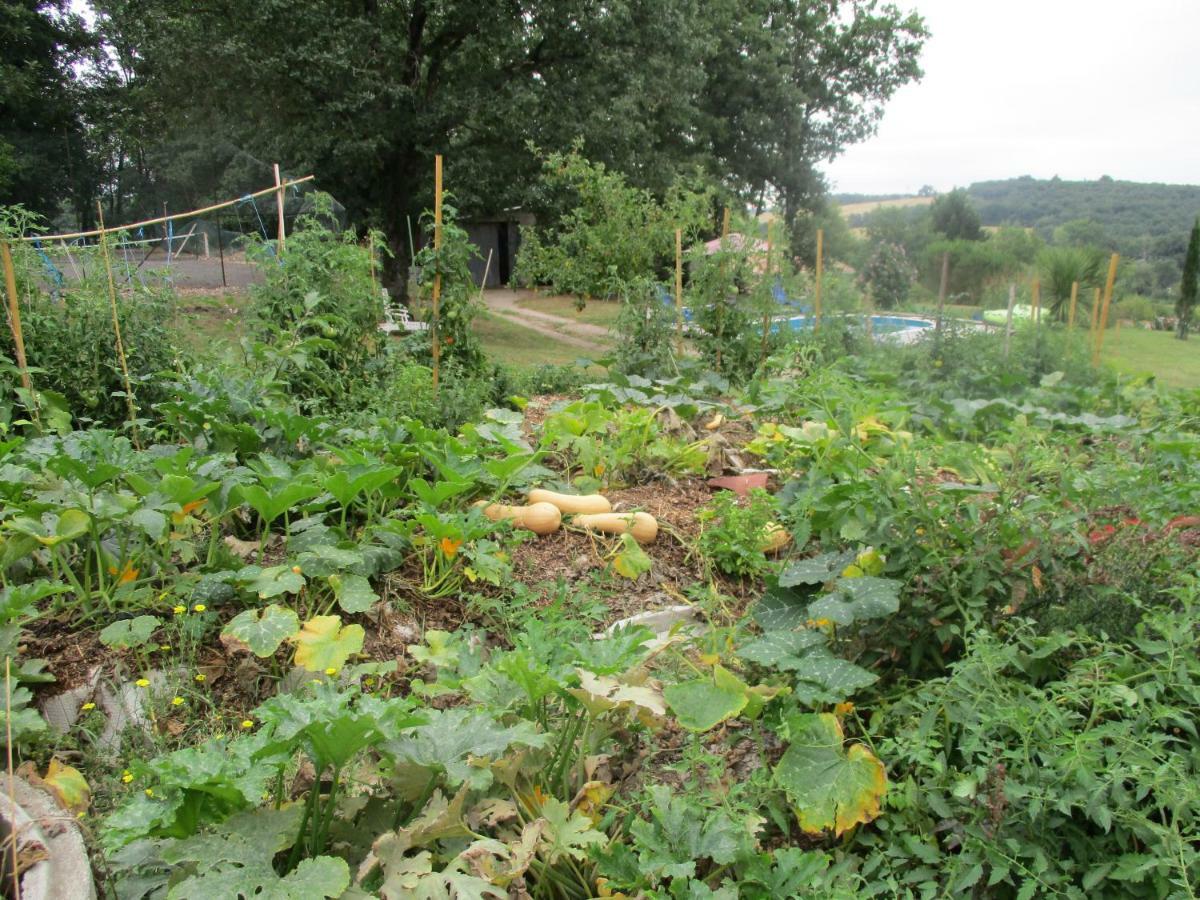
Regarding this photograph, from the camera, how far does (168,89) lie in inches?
481

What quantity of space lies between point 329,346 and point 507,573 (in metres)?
1.87

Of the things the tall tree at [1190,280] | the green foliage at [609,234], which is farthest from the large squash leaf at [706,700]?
the tall tree at [1190,280]

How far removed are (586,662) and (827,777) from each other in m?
0.62

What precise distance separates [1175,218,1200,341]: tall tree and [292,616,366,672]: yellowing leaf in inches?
768

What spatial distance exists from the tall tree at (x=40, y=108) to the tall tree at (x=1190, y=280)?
20466 mm

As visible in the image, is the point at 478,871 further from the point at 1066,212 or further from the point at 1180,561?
the point at 1066,212

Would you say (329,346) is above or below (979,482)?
above

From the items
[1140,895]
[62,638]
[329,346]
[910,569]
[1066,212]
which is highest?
[1066,212]

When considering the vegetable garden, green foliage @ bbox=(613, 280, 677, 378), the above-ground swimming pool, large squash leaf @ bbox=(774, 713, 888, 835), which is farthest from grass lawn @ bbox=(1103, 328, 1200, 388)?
large squash leaf @ bbox=(774, 713, 888, 835)

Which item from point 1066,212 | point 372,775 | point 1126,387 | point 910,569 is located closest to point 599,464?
point 910,569

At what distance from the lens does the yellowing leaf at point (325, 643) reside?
235 cm

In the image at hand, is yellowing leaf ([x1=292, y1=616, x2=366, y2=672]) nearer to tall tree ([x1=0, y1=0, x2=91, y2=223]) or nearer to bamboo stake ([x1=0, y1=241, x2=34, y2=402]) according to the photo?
bamboo stake ([x1=0, y1=241, x2=34, y2=402])

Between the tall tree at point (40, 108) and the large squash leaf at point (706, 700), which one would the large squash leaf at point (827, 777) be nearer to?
the large squash leaf at point (706, 700)

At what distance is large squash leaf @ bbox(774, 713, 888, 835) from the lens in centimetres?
192
